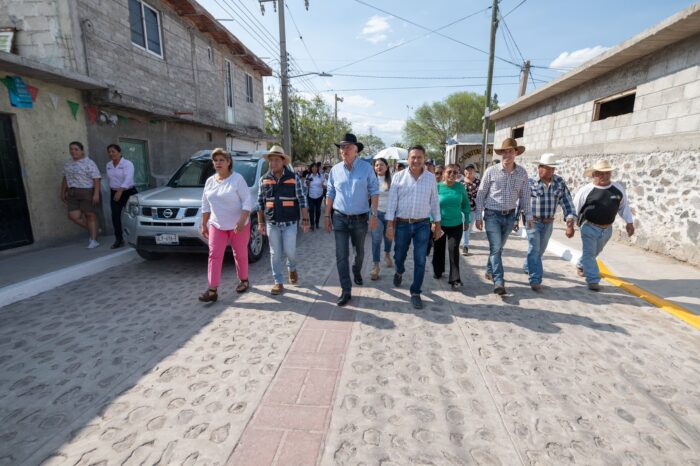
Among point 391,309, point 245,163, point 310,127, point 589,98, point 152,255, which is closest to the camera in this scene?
point 391,309

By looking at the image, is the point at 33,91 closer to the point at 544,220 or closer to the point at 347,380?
the point at 347,380

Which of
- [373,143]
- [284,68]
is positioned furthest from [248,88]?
[373,143]

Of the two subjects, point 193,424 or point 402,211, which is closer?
point 193,424

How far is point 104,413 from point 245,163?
486 cm

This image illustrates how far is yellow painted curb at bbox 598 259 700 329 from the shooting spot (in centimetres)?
379

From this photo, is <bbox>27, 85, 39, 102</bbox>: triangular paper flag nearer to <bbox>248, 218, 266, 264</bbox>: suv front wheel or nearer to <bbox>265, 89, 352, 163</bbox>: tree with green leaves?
<bbox>248, 218, 266, 264</bbox>: suv front wheel

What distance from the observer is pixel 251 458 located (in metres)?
1.99

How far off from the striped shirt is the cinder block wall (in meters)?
4.72

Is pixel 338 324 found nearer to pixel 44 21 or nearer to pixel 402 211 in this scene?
pixel 402 211

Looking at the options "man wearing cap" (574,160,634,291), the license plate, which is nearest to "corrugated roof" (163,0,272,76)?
the license plate

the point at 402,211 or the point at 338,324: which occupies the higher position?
the point at 402,211

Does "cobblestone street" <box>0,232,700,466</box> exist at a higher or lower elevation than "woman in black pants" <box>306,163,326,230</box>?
lower

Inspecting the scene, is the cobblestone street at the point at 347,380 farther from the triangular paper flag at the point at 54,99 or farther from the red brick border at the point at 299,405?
the triangular paper flag at the point at 54,99

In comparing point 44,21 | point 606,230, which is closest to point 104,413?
point 606,230
